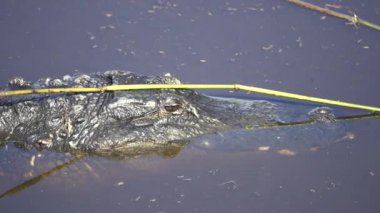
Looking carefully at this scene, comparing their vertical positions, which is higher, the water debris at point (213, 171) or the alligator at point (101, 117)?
the alligator at point (101, 117)

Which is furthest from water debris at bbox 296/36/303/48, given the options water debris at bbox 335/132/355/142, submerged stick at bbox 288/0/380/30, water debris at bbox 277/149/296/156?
water debris at bbox 277/149/296/156

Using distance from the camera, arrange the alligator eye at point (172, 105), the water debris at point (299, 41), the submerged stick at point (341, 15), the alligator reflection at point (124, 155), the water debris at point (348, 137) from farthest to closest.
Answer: the submerged stick at point (341, 15)
the water debris at point (299, 41)
the water debris at point (348, 137)
the alligator eye at point (172, 105)
the alligator reflection at point (124, 155)

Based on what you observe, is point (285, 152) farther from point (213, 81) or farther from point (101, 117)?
point (101, 117)

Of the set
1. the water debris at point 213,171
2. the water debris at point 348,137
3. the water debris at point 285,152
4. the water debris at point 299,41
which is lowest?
the water debris at point 213,171

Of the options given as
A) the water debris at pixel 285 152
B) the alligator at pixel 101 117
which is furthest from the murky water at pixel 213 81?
the alligator at pixel 101 117


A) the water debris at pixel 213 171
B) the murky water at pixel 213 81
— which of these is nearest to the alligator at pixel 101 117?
the murky water at pixel 213 81

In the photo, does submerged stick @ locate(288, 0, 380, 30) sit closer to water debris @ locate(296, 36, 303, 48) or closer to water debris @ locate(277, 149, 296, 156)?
water debris @ locate(296, 36, 303, 48)

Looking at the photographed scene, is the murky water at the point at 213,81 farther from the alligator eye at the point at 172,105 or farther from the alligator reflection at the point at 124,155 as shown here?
the alligator eye at the point at 172,105

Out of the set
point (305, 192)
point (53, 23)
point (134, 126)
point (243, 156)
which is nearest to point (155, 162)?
point (134, 126)

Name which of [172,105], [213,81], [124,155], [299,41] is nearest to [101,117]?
[124,155]

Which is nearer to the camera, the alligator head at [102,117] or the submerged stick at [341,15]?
the alligator head at [102,117]

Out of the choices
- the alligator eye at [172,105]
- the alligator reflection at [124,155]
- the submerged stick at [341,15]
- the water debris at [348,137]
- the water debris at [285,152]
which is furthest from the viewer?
the submerged stick at [341,15]
